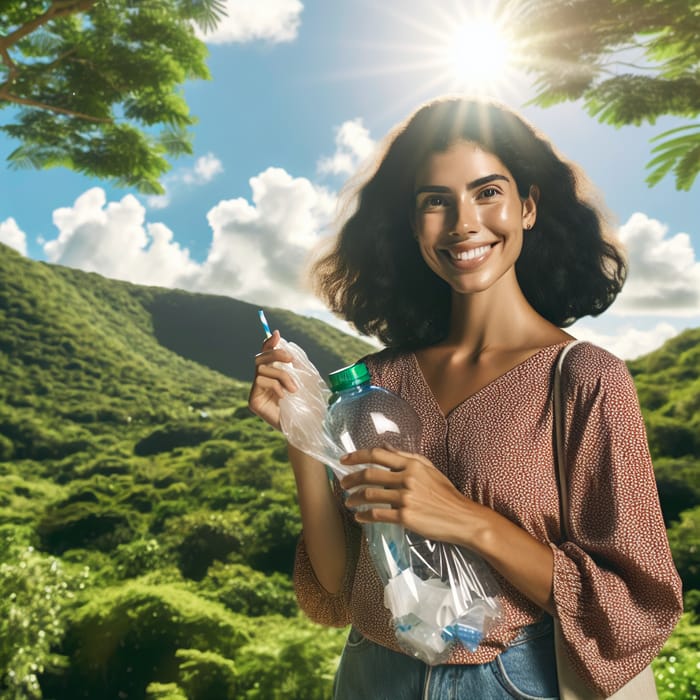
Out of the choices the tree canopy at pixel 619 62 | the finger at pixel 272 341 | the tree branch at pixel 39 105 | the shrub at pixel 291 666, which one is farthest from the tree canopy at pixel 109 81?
the finger at pixel 272 341

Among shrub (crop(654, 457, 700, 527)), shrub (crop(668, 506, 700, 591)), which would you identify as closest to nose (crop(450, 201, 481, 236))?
shrub (crop(668, 506, 700, 591))

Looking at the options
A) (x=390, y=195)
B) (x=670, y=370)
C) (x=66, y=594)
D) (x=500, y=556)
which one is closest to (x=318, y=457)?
(x=500, y=556)

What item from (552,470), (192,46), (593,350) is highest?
(192,46)

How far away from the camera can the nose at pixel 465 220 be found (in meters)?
0.84

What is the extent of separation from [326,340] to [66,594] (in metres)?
4.87

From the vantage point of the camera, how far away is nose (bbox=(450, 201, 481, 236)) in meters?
0.84

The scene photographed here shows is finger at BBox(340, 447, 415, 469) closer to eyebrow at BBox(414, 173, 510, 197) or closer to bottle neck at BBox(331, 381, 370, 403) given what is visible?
bottle neck at BBox(331, 381, 370, 403)

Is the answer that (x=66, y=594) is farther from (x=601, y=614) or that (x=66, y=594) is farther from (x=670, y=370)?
(x=601, y=614)

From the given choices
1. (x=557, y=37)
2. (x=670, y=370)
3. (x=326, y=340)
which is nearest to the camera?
(x=557, y=37)

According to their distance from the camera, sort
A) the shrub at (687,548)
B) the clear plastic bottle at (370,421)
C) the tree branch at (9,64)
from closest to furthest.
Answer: the clear plastic bottle at (370,421) → the tree branch at (9,64) → the shrub at (687,548)

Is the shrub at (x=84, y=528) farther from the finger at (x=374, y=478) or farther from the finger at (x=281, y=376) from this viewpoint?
the finger at (x=374, y=478)

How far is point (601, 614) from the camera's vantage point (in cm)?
69

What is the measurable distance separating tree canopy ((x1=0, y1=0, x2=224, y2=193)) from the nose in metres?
3.76

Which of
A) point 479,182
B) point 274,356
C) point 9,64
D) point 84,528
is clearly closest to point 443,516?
point 274,356
